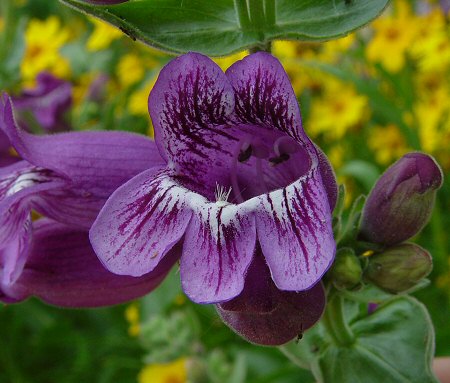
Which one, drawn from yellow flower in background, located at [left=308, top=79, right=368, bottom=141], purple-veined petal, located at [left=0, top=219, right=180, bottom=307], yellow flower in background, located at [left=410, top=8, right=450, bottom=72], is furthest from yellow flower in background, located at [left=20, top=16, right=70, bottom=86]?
purple-veined petal, located at [left=0, top=219, right=180, bottom=307]

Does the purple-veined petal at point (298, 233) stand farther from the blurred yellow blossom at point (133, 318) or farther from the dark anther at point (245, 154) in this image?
the blurred yellow blossom at point (133, 318)

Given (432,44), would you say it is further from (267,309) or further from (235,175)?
(267,309)

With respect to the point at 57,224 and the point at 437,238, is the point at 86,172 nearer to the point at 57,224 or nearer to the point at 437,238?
the point at 57,224

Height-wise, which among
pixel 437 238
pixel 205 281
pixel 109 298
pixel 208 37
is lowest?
pixel 437 238

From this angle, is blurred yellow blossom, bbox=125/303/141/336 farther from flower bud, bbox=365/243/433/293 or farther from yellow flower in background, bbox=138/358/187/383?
flower bud, bbox=365/243/433/293

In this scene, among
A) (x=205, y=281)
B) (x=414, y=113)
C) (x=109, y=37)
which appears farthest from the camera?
(x=109, y=37)

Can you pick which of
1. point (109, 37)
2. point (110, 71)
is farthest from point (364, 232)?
point (110, 71)
